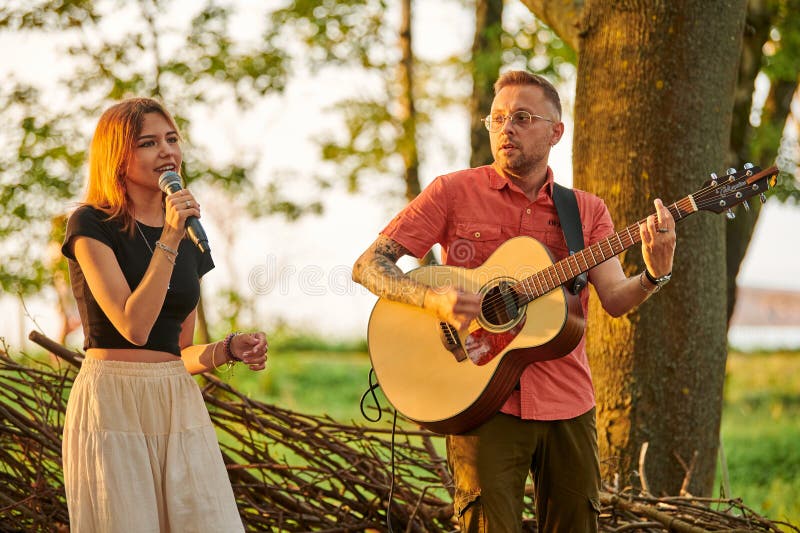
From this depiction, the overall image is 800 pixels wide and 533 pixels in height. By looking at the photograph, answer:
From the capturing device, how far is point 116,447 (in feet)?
9.80

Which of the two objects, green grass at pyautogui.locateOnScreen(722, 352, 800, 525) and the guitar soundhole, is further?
green grass at pyautogui.locateOnScreen(722, 352, 800, 525)

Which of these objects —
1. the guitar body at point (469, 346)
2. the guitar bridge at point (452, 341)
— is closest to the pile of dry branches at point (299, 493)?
the guitar body at point (469, 346)

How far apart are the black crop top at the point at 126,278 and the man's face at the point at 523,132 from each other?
1.29 meters

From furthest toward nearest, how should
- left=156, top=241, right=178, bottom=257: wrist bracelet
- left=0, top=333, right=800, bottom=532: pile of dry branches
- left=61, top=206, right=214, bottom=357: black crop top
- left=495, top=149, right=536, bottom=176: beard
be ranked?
left=0, top=333, right=800, bottom=532: pile of dry branches → left=495, top=149, right=536, bottom=176: beard → left=61, top=206, right=214, bottom=357: black crop top → left=156, top=241, right=178, bottom=257: wrist bracelet

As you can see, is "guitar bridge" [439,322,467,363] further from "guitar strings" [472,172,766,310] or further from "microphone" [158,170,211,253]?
"microphone" [158,170,211,253]

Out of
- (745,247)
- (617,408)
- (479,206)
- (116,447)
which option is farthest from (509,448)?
(745,247)

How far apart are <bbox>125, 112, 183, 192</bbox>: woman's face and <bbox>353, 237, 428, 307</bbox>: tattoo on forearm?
819 mm

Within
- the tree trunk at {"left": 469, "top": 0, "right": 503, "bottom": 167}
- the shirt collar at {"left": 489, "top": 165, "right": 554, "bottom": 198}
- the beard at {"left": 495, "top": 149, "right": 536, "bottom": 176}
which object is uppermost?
the tree trunk at {"left": 469, "top": 0, "right": 503, "bottom": 167}

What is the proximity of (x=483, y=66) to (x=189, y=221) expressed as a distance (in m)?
6.49

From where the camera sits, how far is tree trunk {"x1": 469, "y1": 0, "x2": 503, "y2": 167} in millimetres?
9094

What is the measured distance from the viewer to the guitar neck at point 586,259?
3.29 meters

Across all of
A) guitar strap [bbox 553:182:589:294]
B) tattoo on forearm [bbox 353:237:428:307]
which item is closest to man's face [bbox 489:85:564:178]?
guitar strap [bbox 553:182:589:294]

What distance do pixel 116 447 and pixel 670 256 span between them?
6.57ft

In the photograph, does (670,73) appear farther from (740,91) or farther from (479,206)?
(740,91)
